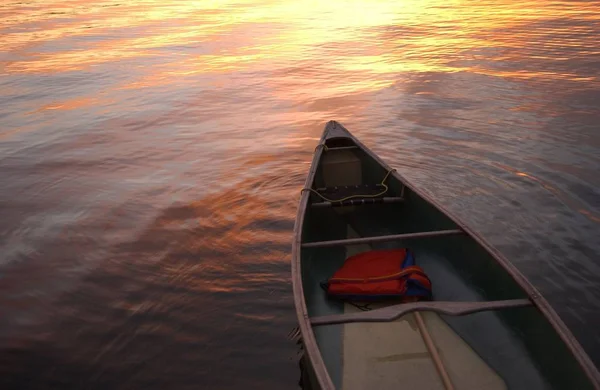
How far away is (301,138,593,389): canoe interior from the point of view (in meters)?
4.31

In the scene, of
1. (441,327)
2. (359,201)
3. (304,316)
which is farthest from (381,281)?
(359,201)

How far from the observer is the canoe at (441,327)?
168 inches

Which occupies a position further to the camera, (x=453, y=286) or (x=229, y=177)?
(x=229, y=177)

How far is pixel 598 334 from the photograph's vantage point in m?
5.89

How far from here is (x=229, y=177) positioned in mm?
11133

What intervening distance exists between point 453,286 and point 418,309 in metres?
1.27

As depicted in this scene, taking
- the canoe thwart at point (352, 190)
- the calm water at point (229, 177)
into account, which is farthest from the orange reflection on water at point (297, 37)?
the canoe thwart at point (352, 190)

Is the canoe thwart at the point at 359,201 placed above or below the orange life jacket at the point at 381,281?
above

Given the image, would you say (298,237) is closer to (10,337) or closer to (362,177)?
(362,177)

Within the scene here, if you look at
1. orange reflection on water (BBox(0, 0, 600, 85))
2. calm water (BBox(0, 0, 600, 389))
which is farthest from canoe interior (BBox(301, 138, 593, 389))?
orange reflection on water (BBox(0, 0, 600, 85))

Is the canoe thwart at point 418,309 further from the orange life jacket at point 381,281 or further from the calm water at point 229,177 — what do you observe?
the calm water at point 229,177

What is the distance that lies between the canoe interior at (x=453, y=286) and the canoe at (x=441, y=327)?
0.01 metres

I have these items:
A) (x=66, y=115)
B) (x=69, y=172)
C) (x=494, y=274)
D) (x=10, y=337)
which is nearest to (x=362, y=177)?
(x=494, y=274)

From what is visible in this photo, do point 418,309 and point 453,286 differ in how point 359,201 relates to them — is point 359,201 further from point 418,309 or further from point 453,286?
point 418,309
